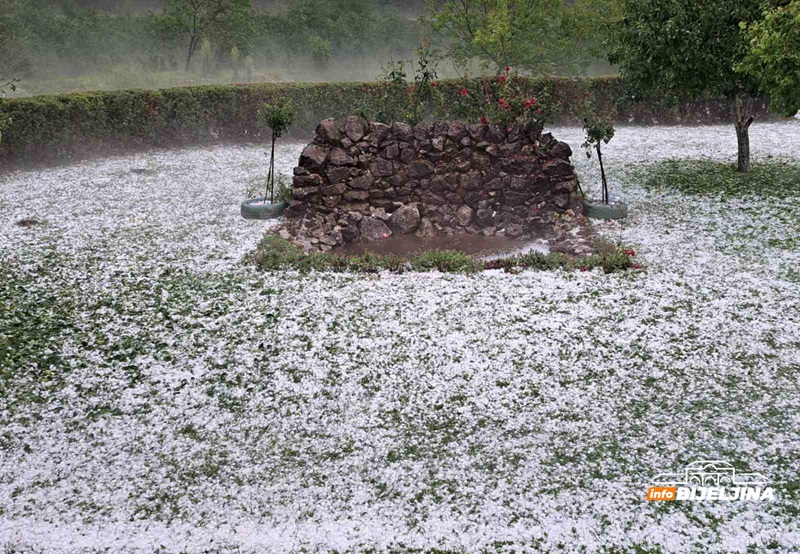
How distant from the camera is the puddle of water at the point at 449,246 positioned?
32.0 ft

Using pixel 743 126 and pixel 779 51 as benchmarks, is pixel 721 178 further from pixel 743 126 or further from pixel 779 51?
pixel 779 51

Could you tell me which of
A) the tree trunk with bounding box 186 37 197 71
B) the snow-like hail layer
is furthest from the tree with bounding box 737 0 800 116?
the tree trunk with bounding box 186 37 197 71

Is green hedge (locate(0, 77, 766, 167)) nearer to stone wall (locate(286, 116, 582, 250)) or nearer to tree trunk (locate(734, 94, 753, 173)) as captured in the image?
stone wall (locate(286, 116, 582, 250))

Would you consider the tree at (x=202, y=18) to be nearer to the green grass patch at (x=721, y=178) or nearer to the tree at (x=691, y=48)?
the tree at (x=691, y=48)

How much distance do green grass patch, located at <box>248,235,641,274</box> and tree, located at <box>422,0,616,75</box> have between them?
19060 mm

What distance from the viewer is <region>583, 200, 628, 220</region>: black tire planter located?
10.7m

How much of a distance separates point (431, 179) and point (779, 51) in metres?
5.68

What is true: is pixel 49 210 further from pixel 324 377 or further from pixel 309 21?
pixel 309 21

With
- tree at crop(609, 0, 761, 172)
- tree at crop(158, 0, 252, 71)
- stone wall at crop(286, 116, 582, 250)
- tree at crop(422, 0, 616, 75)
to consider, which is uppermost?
tree at crop(158, 0, 252, 71)

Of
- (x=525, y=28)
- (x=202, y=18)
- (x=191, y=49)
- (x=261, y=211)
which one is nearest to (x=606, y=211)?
(x=261, y=211)

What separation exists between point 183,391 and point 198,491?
1.48 metres

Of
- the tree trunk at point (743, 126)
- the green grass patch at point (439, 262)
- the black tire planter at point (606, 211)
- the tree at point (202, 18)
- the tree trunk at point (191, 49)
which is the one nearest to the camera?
the green grass patch at point (439, 262)

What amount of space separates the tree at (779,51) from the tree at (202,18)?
107ft

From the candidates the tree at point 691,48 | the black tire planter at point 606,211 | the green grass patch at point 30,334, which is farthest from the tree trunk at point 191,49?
the black tire planter at point 606,211
